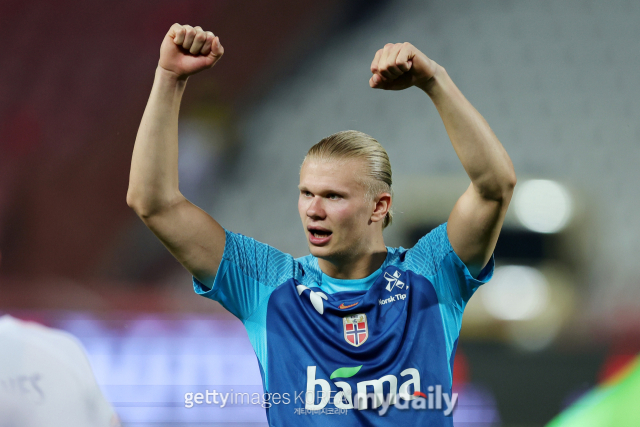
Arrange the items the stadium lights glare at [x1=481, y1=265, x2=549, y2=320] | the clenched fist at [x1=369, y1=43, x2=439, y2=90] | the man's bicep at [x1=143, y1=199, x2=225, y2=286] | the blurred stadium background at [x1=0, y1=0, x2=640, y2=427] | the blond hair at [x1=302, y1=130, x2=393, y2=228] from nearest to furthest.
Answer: the clenched fist at [x1=369, y1=43, x2=439, y2=90], the man's bicep at [x1=143, y1=199, x2=225, y2=286], the blond hair at [x1=302, y1=130, x2=393, y2=228], the blurred stadium background at [x1=0, y1=0, x2=640, y2=427], the stadium lights glare at [x1=481, y1=265, x2=549, y2=320]

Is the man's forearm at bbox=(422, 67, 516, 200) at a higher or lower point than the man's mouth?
higher

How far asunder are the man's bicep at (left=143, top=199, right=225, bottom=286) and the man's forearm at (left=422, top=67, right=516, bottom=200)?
0.51 metres

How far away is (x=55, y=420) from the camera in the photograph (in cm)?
174

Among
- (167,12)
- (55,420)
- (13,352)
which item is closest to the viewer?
(55,420)

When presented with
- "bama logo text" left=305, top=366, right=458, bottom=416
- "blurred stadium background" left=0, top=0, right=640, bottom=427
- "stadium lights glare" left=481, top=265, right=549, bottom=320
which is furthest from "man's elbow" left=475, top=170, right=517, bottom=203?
"stadium lights glare" left=481, top=265, right=549, bottom=320

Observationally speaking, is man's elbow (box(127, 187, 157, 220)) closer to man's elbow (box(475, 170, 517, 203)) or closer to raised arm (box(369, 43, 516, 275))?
raised arm (box(369, 43, 516, 275))

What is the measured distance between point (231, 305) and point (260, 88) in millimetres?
1899

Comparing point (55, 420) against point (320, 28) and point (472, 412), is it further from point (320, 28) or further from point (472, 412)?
point (320, 28)

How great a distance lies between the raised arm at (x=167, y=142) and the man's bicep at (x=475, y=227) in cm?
53

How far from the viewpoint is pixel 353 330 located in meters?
1.09

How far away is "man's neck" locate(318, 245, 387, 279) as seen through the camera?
1.15 meters

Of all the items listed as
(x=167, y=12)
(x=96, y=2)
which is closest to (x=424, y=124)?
(x=167, y=12)

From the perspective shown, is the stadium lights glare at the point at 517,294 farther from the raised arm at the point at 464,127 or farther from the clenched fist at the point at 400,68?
the clenched fist at the point at 400,68

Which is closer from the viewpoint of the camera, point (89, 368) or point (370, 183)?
point (370, 183)
